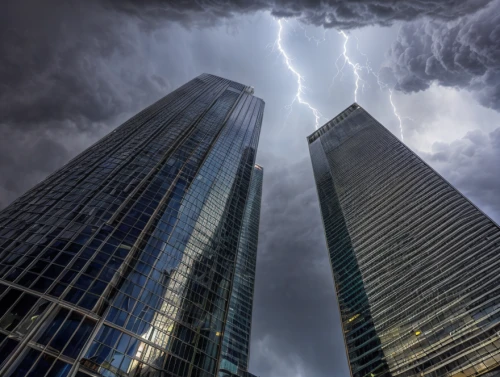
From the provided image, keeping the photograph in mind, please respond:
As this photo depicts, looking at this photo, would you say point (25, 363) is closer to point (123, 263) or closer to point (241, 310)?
point (123, 263)

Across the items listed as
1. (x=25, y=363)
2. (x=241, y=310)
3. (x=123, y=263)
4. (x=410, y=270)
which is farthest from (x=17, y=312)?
(x=410, y=270)

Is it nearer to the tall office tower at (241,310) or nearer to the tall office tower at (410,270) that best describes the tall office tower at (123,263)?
the tall office tower at (241,310)

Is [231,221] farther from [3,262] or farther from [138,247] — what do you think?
[3,262]

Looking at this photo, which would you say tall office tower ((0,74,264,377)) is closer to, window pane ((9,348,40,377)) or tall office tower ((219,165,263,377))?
window pane ((9,348,40,377))

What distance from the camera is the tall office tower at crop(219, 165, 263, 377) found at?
4775 centimetres

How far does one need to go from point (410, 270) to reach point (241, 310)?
122ft

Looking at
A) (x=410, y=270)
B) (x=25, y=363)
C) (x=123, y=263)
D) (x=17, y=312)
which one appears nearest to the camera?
(x=25, y=363)

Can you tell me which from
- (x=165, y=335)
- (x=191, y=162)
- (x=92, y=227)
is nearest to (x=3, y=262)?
(x=92, y=227)

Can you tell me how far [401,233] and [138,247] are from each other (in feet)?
205

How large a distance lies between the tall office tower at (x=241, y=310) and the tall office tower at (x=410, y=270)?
2428cm

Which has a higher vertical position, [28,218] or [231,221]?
[231,221]

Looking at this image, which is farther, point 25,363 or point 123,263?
point 123,263

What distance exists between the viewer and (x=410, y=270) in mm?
60125

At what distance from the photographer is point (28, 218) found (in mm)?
32781
